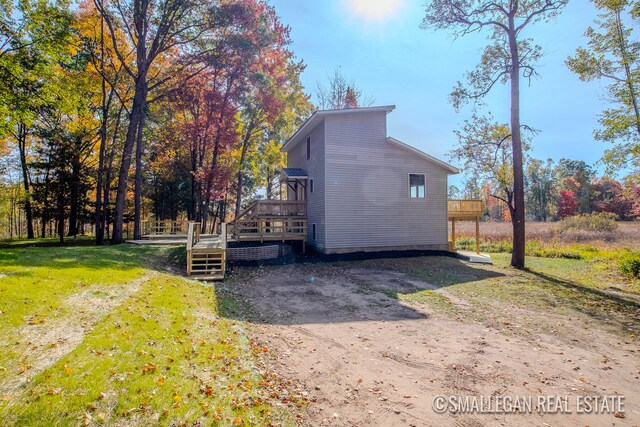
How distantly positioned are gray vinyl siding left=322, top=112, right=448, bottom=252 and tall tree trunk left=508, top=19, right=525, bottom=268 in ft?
10.9

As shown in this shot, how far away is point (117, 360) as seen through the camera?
3.84 metres

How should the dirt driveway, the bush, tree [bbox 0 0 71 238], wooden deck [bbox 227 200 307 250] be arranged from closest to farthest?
the dirt driveway → tree [bbox 0 0 71 238] → the bush → wooden deck [bbox 227 200 307 250]

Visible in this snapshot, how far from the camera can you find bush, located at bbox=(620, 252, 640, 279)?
39.2ft

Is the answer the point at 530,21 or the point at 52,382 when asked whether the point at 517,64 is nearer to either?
the point at 530,21

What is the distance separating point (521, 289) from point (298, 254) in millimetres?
9351

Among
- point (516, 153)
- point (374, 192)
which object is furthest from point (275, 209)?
point (516, 153)

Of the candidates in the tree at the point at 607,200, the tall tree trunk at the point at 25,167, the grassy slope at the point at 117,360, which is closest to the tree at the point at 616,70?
the grassy slope at the point at 117,360

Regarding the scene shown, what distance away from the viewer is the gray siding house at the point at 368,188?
14773 millimetres

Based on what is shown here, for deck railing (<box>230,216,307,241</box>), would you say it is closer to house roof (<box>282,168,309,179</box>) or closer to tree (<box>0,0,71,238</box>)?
house roof (<box>282,168,309,179</box>)

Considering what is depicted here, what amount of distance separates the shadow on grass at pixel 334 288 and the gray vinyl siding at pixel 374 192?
123 cm

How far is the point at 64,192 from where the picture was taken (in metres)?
20.7

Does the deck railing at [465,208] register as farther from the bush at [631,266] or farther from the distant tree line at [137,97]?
the distant tree line at [137,97]

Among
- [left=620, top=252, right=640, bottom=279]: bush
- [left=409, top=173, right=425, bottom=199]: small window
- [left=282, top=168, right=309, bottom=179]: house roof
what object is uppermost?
[left=282, top=168, right=309, bottom=179]: house roof

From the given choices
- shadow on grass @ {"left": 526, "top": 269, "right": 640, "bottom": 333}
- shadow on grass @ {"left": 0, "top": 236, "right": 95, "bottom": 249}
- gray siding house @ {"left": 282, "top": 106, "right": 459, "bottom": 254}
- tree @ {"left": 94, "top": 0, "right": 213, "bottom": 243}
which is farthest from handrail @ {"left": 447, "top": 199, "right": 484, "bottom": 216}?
shadow on grass @ {"left": 0, "top": 236, "right": 95, "bottom": 249}
